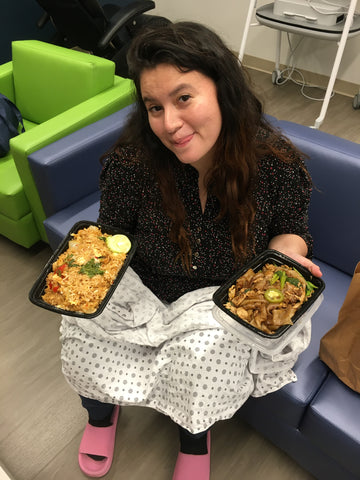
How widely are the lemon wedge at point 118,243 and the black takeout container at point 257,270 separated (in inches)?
10.8

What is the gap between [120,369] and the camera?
3.70 ft

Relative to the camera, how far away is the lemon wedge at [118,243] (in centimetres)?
106

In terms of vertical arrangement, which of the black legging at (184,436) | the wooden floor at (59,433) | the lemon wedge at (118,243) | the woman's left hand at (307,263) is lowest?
the wooden floor at (59,433)

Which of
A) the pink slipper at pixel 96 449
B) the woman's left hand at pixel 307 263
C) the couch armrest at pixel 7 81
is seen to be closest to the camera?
the woman's left hand at pixel 307 263

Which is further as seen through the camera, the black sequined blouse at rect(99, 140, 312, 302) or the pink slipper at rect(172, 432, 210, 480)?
the pink slipper at rect(172, 432, 210, 480)

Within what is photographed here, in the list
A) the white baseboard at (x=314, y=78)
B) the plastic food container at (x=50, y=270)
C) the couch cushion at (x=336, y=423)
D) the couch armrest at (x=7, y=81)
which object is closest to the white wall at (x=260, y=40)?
the white baseboard at (x=314, y=78)

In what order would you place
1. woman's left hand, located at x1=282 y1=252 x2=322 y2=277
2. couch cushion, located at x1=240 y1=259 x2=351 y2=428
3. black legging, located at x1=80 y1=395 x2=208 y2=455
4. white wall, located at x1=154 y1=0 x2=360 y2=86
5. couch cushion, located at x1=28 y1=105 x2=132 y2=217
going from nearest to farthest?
woman's left hand, located at x1=282 y1=252 x2=322 y2=277 → couch cushion, located at x1=240 y1=259 x2=351 y2=428 → black legging, located at x1=80 y1=395 x2=208 y2=455 → couch cushion, located at x1=28 y1=105 x2=132 y2=217 → white wall, located at x1=154 y1=0 x2=360 y2=86

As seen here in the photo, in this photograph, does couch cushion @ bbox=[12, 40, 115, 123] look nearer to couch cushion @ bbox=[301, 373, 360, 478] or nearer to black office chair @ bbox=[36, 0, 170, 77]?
black office chair @ bbox=[36, 0, 170, 77]

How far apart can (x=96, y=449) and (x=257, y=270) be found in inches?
33.0

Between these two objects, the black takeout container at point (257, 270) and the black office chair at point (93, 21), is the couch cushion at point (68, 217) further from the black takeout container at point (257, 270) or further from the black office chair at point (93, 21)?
the black office chair at point (93, 21)

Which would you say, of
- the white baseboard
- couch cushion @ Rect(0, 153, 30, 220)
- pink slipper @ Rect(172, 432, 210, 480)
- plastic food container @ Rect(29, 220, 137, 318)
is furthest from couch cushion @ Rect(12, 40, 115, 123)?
the white baseboard

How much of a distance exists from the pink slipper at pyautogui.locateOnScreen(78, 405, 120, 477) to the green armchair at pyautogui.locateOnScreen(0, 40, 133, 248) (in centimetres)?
92

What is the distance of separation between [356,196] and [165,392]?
84 centimetres

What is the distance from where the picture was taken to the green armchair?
67.6 inches
